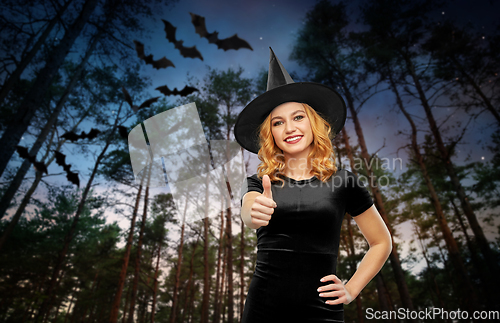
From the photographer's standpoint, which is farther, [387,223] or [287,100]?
[387,223]

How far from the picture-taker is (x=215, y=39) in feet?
5.90

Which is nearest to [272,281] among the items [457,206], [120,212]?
[120,212]

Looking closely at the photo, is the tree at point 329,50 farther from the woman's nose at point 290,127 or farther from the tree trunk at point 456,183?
the woman's nose at point 290,127

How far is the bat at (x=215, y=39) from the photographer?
1768 mm

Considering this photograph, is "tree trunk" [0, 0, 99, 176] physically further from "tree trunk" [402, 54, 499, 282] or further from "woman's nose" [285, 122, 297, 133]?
"tree trunk" [402, 54, 499, 282]

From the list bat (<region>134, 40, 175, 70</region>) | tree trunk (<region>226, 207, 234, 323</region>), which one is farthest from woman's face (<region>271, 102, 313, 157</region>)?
tree trunk (<region>226, 207, 234, 323</region>)

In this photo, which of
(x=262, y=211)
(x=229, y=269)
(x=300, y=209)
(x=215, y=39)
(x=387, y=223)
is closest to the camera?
(x=262, y=211)

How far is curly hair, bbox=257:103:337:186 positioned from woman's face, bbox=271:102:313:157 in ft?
0.12

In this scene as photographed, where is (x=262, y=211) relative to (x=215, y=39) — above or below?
below

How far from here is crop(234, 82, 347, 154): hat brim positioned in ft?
4.98

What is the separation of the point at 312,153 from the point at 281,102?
0.43 metres

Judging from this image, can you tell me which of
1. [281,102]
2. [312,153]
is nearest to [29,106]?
[281,102]

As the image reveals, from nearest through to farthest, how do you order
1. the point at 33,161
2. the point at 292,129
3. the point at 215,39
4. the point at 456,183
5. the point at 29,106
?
the point at 292,129, the point at 215,39, the point at 33,161, the point at 29,106, the point at 456,183

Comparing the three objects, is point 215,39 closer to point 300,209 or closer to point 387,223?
point 300,209
